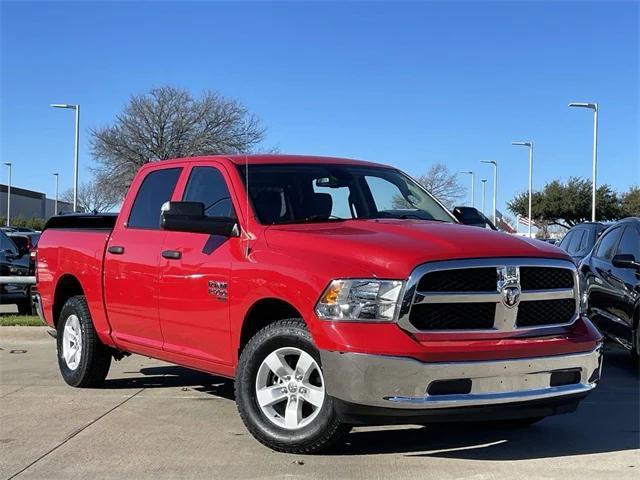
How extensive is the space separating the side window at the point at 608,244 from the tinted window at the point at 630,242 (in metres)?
0.15

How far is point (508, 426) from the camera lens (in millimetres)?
5613

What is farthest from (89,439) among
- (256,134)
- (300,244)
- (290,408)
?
(256,134)

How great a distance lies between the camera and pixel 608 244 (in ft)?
29.5

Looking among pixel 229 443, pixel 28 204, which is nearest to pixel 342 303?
pixel 229 443

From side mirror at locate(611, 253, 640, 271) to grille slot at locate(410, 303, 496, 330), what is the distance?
402 cm

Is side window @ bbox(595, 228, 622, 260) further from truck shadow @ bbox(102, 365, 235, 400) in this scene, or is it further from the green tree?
the green tree

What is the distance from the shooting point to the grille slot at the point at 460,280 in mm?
4227

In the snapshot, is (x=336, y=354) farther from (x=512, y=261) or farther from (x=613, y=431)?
(x=613, y=431)

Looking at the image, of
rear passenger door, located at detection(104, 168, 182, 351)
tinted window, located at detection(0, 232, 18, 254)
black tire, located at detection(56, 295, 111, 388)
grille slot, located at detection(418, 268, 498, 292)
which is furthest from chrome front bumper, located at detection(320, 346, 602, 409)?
tinted window, located at detection(0, 232, 18, 254)

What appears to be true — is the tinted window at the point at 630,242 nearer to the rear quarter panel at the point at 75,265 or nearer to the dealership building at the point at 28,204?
the rear quarter panel at the point at 75,265

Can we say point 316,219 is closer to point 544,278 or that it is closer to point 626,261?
point 544,278

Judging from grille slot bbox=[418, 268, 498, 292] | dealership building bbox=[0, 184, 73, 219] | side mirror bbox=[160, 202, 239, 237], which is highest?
dealership building bbox=[0, 184, 73, 219]

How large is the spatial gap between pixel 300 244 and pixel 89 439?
2089mm

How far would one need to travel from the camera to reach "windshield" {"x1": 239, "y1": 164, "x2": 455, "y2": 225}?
5418mm
